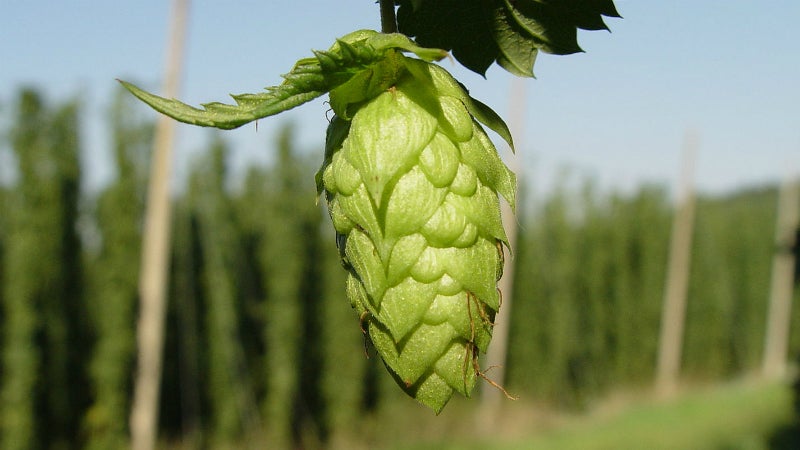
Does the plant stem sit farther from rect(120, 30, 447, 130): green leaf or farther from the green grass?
the green grass

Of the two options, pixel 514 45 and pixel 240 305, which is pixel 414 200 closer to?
pixel 514 45

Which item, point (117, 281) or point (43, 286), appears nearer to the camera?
point (43, 286)

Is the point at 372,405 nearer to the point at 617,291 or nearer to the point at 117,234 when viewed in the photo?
the point at 117,234

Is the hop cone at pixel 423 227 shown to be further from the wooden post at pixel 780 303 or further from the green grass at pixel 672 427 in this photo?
the wooden post at pixel 780 303

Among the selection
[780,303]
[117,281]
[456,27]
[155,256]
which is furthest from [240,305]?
[780,303]

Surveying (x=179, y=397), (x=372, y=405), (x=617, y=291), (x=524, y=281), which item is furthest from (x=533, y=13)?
(x=617, y=291)

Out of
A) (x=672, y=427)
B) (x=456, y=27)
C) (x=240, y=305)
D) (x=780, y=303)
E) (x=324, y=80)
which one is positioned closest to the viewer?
(x=324, y=80)

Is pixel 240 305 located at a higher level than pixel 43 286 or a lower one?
lower

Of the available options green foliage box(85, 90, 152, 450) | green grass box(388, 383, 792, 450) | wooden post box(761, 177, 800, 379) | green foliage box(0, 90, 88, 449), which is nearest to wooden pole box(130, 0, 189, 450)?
green foliage box(85, 90, 152, 450)
